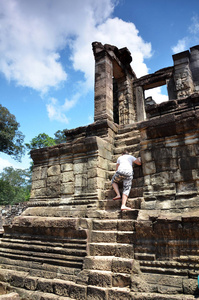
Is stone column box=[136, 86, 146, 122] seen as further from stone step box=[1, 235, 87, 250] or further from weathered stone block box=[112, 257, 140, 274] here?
weathered stone block box=[112, 257, 140, 274]

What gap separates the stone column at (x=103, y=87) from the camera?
23.4 feet

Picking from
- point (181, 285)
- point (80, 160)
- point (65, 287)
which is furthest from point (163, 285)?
point (80, 160)

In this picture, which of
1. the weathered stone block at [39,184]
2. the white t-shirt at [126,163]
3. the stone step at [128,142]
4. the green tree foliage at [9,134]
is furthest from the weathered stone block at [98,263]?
the green tree foliage at [9,134]

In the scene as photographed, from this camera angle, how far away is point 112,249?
3.55 metres

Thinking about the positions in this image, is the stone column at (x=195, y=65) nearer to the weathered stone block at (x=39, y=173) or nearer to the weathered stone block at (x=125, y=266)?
Answer: the weathered stone block at (x=39, y=173)

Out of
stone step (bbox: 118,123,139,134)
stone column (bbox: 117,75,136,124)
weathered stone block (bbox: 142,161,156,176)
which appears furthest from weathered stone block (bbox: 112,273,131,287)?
stone column (bbox: 117,75,136,124)

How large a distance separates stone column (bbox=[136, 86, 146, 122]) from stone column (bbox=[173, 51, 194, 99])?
1694 millimetres

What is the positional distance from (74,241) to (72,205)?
37.8 inches

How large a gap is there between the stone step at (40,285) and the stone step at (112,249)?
569 millimetres

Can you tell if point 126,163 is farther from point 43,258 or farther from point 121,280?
point 43,258

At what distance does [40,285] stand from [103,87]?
5.91 metres

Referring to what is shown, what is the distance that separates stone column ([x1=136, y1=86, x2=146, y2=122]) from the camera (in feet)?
35.7

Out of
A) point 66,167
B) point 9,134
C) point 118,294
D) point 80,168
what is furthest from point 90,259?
point 9,134

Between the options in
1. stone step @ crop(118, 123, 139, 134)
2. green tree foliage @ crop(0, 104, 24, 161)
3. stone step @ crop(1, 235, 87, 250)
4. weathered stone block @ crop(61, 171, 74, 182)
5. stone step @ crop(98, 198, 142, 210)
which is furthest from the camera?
green tree foliage @ crop(0, 104, 24, 161)
